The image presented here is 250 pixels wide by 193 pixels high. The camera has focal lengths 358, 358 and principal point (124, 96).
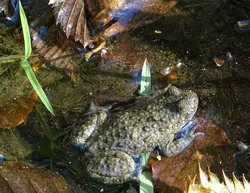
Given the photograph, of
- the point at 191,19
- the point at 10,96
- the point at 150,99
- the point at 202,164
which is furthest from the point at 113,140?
the point at 191,19

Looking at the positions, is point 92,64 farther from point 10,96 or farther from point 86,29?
point 10,96

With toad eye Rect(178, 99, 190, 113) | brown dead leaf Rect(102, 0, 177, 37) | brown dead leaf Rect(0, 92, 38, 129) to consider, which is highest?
brown dead leaf Rect(102, 0, 177, 37)

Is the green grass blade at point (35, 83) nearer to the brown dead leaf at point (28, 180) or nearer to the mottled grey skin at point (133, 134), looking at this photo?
the mottled grey skin at point (133, 134)

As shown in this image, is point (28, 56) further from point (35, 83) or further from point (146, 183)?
point (146, 183)

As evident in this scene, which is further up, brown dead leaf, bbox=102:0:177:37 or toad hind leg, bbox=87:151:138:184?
brown dead leaf, bbox=102:0:177:37

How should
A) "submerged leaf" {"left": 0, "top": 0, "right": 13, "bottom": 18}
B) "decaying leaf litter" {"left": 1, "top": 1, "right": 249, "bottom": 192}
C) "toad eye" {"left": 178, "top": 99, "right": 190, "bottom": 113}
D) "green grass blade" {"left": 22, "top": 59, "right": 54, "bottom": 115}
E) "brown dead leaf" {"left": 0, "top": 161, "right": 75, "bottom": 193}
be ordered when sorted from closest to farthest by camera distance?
1. "brown dead leaf" {"left": 0, "top": 161, "right": 75, "bottom": 193}
2. "green grass blade" {"left": 22, "top": 59, "right": 54, "bottom": 115}
3. "toad eye" {"left": 178, "top": 99, "right": 190, "bottom": 113}
4. "decaying leaf litter" {"left": 1, "top": 1, "right": 249, "bottom": 192}
5. "submerged leaf" {"left": 0, "top": 0, "right": 13, "bottom": 18}

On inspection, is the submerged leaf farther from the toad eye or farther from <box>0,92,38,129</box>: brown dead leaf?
the toad eye

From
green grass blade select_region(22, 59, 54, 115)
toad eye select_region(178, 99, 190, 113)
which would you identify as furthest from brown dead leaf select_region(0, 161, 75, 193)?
toad eye select_region(178, 99, 190, 113)
